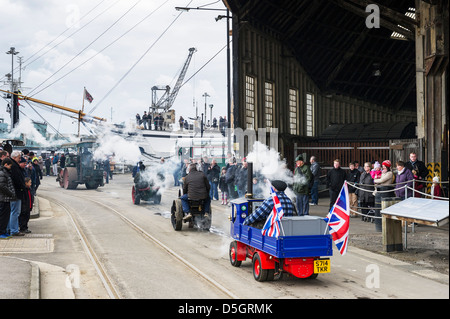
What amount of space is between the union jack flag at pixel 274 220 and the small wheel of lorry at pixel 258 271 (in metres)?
0.43

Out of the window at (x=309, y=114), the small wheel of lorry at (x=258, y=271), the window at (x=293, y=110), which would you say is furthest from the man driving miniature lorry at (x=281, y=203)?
the window at (x=309, y=114)

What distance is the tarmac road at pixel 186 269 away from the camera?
705 cm

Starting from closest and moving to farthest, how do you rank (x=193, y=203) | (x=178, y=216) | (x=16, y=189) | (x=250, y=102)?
(x=16, y=189) → (x=178, y=216) → (x=193, y=203) → (x=250, y=102)

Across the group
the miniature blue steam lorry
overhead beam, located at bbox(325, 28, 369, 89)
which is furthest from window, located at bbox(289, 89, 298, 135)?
the miniature blue steam lorry

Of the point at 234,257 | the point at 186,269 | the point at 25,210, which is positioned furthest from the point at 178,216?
the point at 186,269

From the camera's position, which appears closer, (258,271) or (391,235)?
(258,271)

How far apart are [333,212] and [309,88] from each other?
A: 19.5 meters

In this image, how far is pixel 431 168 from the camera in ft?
50.6

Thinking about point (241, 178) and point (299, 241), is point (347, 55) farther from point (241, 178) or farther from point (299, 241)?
point (299, 241)

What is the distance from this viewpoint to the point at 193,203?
1288 centimetres

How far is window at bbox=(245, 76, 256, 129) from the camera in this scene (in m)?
22.1

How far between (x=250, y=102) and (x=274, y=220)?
15313 millimetres

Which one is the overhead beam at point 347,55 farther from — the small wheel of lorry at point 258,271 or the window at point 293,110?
the small wheel of lorry at point 258,271
